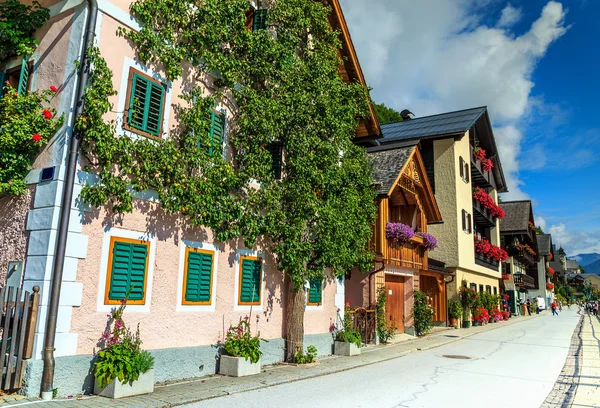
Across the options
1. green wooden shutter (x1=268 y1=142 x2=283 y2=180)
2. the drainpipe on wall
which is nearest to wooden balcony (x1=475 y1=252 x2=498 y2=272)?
green wooden shutter (x1=268 y1=142 x2=283 y2=180)

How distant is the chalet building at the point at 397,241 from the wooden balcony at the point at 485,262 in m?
9.36

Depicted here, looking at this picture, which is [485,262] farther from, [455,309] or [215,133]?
[215,133]

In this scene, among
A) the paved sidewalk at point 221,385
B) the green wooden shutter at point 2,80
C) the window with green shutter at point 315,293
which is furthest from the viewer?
the window with green shutter at point 315,293

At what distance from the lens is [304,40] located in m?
13.7

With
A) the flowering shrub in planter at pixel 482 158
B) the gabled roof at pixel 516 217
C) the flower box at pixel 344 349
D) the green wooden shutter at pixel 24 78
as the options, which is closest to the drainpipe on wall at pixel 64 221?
the green wooden shutter at pixel 24 78

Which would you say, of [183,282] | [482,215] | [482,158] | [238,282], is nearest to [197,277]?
[183,282]

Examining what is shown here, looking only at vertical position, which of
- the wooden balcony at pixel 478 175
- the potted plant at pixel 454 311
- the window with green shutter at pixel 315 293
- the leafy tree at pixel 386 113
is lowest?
the potted plant at pixel 454 311

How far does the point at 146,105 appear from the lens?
30.9ft

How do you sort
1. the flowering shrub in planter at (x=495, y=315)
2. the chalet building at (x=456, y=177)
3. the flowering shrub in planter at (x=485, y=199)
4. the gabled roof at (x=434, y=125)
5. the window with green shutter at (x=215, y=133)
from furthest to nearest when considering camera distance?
1. the flowering shrub in planter at (x=485, y=199)
2. the flowering shrub in planter at (x=495, y=315)
3. the gabled roof at (x=434, y=125)
4. the chalet building at (x=456, y=177)
5. the window with green shutter at (x=215, y=133)

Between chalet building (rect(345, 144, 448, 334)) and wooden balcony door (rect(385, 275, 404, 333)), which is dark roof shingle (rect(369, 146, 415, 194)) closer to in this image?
chalet building (rect(345, 144, 448, 334))

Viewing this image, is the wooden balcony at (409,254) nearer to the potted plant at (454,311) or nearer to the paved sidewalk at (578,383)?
the potted plant at (454,311)

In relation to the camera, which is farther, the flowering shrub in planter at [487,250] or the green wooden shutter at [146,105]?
the flowering shrub in planter at [487,250]

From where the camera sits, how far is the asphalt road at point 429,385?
316 inches

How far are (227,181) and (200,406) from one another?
457cm
